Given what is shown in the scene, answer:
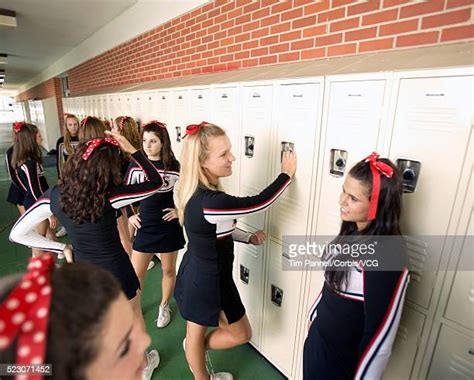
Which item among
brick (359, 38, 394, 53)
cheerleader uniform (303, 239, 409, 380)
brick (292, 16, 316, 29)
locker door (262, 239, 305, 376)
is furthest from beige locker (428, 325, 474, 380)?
brick (292, 16, 316, 29)

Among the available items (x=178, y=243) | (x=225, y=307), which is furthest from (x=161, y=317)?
(x=225, y=307)

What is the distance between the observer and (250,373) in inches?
84.8

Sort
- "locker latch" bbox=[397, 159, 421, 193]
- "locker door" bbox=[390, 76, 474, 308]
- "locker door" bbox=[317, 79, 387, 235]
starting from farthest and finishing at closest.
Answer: "locker door" bbox=[317, 79, 387, 235] → "locker latch" bbox=[397, 159, 421, 193] → "locker door" bbox=[390, 76, 474, 308]

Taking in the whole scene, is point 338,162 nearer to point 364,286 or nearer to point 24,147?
point 364,286

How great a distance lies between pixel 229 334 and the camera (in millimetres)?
1858

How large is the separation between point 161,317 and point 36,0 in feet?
15.2

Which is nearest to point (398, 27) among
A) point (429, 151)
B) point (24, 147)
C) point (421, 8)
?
point (421, 8)

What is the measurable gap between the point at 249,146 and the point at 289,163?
0.41m

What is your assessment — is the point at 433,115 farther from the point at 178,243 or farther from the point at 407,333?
the point at 178,243

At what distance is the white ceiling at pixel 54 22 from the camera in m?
4.36

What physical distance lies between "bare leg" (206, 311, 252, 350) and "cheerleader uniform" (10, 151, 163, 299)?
59cm

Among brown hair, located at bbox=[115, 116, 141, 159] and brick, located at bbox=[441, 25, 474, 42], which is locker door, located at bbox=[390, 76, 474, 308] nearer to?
brick, located at bbox=[441, 25, 474, 42]

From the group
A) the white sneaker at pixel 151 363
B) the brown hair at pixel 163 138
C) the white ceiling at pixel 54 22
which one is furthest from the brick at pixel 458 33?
the white ceiling at pixel 54 22

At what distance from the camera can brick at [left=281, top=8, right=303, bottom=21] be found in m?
1.98
